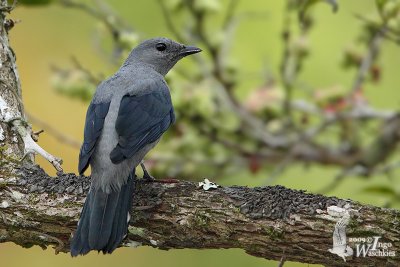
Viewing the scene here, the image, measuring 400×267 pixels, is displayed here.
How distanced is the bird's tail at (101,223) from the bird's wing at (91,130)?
246 millimetres

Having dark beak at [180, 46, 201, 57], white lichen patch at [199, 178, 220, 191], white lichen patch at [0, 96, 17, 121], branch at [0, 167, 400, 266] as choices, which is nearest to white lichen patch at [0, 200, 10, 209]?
branch at [0, 167, 400, 266]

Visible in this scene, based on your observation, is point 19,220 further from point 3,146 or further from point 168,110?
point 168,110

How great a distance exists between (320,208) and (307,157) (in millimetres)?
2425

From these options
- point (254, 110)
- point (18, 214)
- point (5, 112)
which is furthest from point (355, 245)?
point (254, 110)

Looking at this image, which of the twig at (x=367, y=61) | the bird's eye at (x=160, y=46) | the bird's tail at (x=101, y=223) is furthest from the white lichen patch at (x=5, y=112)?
the twig at (x=367, y=61)

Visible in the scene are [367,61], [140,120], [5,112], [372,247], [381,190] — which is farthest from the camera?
[367,61]

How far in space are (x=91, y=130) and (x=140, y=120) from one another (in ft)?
0.89

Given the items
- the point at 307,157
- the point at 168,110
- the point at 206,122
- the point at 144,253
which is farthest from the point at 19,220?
the point at 144,253

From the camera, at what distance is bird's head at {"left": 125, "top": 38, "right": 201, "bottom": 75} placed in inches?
213

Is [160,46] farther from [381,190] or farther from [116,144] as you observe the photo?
[381,190]

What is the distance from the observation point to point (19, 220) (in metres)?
3.74

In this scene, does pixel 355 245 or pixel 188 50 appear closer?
pixel 355 245

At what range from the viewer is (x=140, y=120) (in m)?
4.37

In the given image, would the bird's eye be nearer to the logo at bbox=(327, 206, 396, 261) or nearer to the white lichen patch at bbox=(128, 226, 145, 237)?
the white lichen patch at bbox=(128, 226, 145, 237)
